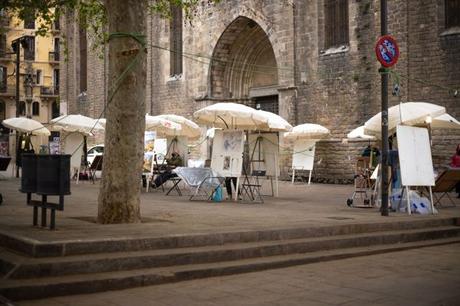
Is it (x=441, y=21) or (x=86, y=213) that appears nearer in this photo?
(x=86, y=213)

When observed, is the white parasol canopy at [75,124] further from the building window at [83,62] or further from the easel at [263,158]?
the building window at [83,62]

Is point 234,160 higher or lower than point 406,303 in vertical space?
higher

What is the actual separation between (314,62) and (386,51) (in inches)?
491

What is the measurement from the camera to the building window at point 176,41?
3130cm

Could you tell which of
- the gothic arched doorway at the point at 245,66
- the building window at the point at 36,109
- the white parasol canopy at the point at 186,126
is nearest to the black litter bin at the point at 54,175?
the white parasol canopy at the point at 186,126

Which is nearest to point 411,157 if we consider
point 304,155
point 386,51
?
point 386,51

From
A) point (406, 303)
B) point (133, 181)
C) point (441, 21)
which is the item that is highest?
point (441, 21)

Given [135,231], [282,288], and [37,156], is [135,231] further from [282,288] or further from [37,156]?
[282,288]

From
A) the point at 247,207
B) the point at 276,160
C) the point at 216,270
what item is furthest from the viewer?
the point at 276,160

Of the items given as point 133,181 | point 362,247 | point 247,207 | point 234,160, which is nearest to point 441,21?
point 234,160

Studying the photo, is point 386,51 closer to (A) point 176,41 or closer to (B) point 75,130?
(B) point 75,130

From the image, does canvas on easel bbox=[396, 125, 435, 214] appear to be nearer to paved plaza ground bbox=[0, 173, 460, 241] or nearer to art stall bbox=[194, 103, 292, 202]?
paved plaza ground bbox=[0, 173, 460, 241]

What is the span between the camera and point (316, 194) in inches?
690

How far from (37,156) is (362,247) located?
4716 millimetres
